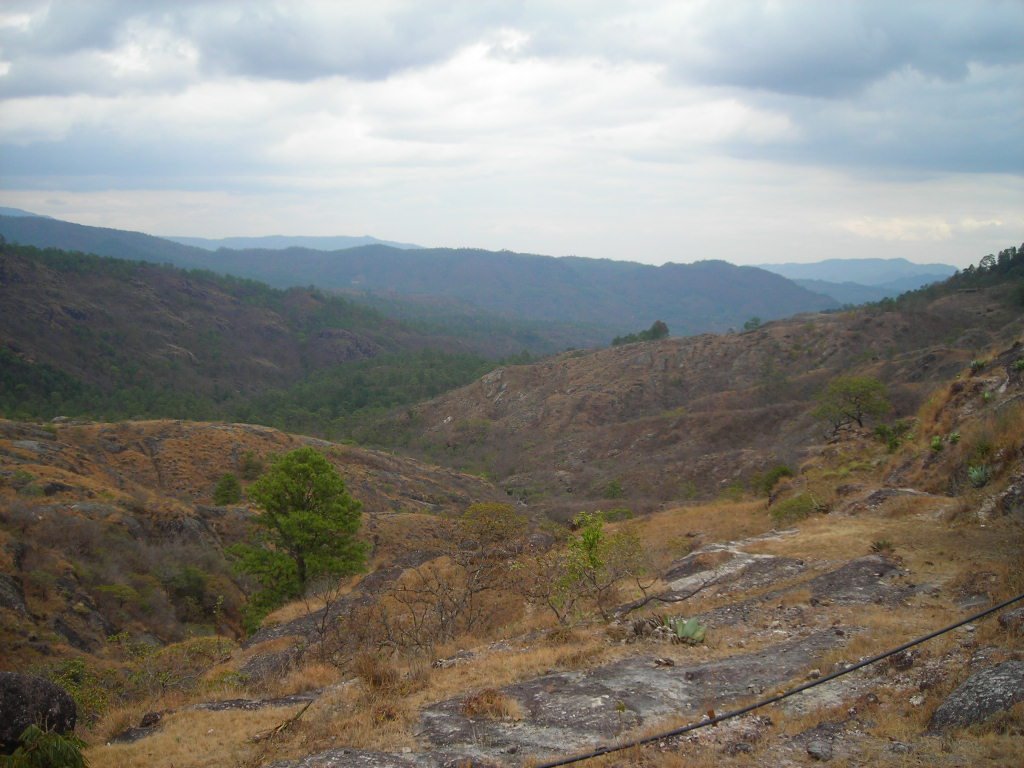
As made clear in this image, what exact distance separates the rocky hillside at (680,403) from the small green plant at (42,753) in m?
31.5

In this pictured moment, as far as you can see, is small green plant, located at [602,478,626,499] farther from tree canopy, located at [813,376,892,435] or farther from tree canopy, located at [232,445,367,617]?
tree canopy, located at [232,445,367,617]

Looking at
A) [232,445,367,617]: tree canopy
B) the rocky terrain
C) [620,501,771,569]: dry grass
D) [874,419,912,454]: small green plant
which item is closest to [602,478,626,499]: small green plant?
the rocky terrain

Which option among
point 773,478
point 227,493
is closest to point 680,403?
point 773,478

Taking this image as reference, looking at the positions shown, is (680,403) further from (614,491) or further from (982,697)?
(982,697)

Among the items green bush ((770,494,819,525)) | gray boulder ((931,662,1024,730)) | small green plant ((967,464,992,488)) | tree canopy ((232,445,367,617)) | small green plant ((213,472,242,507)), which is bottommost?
small green plant ((213,472,242,507))

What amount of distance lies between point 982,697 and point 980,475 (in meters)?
8.18

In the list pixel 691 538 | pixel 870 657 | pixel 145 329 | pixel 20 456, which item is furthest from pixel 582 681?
pixel 145 329

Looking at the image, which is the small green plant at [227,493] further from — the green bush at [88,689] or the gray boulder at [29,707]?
the gray boulder at [29,707]

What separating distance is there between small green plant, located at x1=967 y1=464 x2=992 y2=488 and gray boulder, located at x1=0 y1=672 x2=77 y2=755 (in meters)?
14.3

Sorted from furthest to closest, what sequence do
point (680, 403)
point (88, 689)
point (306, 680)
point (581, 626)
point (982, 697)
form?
point (680, 403), point (581, 626), point (88, 689), point (306, 680), point (982, 697)

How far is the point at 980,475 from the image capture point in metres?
12.3

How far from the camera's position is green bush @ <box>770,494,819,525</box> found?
1634 centimetres

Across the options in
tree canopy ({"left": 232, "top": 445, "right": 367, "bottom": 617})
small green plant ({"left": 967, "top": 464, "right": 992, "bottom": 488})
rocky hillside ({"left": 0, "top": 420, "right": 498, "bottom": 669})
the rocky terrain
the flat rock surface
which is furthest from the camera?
tree canopy ({"left": 232, "top": 445, "right": 367, "bottom": 617})

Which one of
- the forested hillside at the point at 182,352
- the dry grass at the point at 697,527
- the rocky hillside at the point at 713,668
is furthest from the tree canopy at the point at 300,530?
the forested hillside at the point at 182,352
